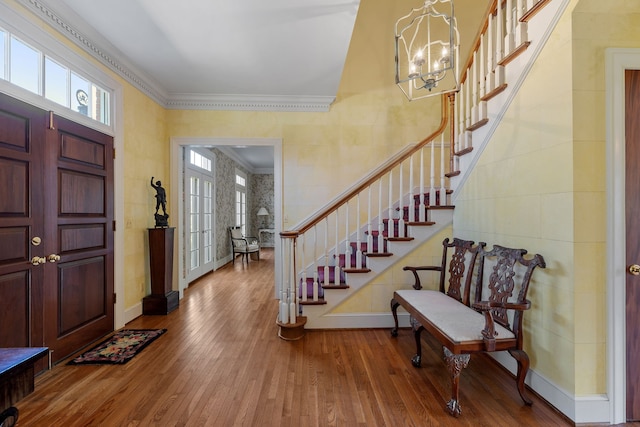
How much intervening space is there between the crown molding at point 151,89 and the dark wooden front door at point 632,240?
10.7ft

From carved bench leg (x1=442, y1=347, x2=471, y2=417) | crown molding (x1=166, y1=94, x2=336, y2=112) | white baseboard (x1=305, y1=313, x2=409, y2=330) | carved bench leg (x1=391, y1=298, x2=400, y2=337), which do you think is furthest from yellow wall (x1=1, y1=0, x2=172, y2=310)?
carved bench leg (x1=442, y1=347, x2=471, y2=417)

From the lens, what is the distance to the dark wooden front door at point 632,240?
73.4 inches

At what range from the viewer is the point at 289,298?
3143 mm

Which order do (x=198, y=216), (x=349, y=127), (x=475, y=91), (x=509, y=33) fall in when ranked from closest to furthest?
(x=509, y=33) < (x=475, y=91) < (x=349, y=127) < (x=198, y=216)

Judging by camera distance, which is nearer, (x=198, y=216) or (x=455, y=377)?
(x=455, y=377)

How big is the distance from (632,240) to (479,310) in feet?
3.34

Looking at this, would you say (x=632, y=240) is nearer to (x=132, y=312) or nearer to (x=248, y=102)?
(x=248, y=102)

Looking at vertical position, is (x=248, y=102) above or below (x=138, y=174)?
above

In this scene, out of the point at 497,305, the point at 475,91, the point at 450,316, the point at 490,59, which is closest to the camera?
the point at 497,305

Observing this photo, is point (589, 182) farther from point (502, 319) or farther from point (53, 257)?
point (53, 257)

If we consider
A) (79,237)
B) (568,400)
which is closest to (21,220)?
(79,237)

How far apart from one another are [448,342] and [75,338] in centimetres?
322

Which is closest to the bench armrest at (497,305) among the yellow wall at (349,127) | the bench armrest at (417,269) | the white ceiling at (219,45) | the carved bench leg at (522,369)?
the carved bench leg at (522,369)

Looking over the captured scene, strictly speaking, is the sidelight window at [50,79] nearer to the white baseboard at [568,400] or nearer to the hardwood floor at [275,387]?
the hardwood floor at [275,387]
